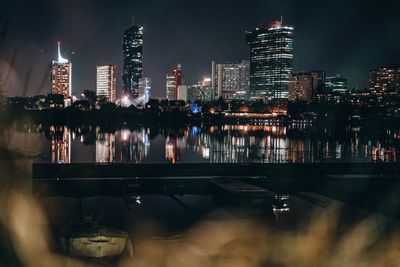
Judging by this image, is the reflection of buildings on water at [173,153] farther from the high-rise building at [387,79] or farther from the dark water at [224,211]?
the high-rise building at [387,79]

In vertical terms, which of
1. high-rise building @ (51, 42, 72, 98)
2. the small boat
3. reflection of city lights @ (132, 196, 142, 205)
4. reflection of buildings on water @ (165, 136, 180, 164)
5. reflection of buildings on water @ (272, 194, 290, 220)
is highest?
high-rise building @ (51, 42, 72, 98)

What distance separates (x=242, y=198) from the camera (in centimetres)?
1012

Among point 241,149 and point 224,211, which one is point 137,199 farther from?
point 241,149

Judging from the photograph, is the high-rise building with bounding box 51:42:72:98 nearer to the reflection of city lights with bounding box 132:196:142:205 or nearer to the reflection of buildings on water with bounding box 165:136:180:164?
the reflection of buildings on water with bounding box 165:136:180:164

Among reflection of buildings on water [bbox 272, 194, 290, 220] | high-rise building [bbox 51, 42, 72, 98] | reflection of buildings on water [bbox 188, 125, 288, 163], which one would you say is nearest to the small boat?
reflection of buildings on water [bbox 272, 194, 290, 220]

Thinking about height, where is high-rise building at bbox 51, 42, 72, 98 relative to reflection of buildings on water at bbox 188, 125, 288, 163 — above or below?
above

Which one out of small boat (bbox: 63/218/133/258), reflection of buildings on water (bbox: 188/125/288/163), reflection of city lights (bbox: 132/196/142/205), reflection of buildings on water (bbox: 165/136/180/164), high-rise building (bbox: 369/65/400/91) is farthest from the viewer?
high-rise building (bbox: 369/65/400/91)

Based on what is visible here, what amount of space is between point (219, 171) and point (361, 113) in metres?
121

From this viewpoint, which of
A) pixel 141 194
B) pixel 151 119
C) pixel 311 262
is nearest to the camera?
pixel 311 262

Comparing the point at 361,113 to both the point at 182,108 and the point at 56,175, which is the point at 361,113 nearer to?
the point at 182,108

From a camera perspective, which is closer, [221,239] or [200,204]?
[221,239]

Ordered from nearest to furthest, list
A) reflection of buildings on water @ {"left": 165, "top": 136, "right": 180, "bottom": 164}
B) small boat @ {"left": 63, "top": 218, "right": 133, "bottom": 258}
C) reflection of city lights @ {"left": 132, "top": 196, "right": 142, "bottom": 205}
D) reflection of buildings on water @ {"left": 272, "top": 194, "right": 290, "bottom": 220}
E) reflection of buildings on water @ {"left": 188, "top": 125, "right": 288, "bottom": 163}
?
small boat @ {"left": 63, "top": 218, "right": 133, "bottom": 258} → reflection of buildings on water @ {"left": 272, "top": 194, "right": 290, "bottom": 220} → reflection of city lights @ {"left": 132, "top": 196, "right": 142, "bottom": 205} → reflection of buildings on water @ {"left": 188, "top": 125, "right": 288, "bottom": 163} → reflection of buildings on water @ {"left": 165, "top": 136, "right": 180, "bottom": 164}

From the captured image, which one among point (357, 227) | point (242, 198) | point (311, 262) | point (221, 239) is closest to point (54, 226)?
point (221, 239)

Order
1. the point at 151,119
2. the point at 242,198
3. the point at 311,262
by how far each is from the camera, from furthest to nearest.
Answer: the point at 151,119 → the point at 242,198 → the point at 311,262
